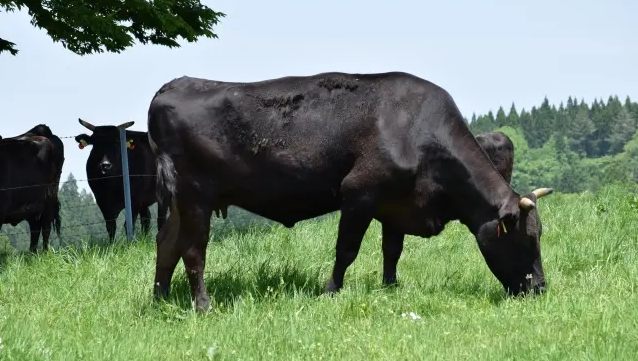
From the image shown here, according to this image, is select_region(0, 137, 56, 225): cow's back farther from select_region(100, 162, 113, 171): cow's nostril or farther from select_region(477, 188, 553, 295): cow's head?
select_region(477, 188, 553, 295): cow's head

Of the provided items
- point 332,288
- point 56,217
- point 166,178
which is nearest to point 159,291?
point 166,178

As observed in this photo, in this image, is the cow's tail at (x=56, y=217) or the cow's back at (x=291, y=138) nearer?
the cow's back at (x=291, y=138)

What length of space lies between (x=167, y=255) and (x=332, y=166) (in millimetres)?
1734

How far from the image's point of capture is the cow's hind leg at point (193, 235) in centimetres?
A: 790

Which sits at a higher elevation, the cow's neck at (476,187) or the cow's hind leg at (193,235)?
the cow's neck at (476,187)

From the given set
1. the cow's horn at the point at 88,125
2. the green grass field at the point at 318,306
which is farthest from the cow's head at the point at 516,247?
the cow's horn at the point at 88,125

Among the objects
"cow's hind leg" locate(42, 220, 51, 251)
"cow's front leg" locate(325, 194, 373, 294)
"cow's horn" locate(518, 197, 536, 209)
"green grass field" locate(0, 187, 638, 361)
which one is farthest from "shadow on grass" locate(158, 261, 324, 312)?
"cow's hind leg" locate(42, 220, 51, 251)

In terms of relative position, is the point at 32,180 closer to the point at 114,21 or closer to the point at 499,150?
the point at 114,21

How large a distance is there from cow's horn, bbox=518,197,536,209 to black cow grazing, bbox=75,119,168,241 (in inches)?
366

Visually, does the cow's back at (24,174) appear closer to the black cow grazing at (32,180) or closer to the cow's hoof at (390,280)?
the black cow grazing at (32,180)

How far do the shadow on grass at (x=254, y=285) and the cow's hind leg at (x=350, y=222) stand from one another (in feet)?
0.95

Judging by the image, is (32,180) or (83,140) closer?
(32,180)

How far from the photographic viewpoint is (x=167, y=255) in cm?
812

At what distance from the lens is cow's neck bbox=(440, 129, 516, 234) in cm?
830
